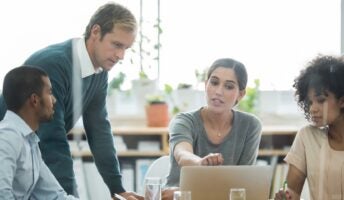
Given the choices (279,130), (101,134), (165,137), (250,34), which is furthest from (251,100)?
(101,134)

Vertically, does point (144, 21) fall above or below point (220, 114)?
above

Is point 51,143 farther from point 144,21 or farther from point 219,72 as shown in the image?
point 144,21

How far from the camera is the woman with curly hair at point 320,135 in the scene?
7.06 ft

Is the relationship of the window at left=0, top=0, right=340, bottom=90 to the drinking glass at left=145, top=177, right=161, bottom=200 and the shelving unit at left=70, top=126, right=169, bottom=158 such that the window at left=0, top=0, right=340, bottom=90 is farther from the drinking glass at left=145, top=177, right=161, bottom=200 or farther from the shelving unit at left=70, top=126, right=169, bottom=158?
the drinking glass at left=145, top=177, right=161, bottom=200

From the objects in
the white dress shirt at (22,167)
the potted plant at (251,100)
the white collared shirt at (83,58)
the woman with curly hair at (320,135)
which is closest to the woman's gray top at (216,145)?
the woman with curly hair at (320,135)

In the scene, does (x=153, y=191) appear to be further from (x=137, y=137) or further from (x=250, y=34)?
(x=250, y=34)

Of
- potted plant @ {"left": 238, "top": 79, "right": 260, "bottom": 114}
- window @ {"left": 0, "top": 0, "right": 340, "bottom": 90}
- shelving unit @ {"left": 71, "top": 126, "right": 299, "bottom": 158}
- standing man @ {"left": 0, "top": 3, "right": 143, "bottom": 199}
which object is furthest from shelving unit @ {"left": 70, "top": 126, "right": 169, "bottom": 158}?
standing man @ {"left": 0, "top": 3, "right": 143, "bottom": 199}

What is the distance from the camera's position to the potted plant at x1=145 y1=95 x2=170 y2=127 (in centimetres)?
346

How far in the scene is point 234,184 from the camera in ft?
5.87

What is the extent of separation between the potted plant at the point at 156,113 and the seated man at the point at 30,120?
1.46 m

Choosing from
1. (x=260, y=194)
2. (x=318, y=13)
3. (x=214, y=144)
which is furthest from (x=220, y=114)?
(x=318, y=13)

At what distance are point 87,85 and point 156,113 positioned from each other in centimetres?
116

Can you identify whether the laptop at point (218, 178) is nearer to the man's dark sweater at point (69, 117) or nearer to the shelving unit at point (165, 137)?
the man's dark sweater at point (69, 117)

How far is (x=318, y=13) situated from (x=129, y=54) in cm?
108
